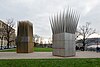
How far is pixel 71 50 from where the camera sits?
29.6 meters

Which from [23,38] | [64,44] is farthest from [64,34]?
[23,38]

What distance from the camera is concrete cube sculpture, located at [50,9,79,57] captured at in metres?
28.9

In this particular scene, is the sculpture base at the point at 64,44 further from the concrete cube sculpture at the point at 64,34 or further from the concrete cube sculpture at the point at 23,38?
the concrete cube sculpture at the point at 23,38

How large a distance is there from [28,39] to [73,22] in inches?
433

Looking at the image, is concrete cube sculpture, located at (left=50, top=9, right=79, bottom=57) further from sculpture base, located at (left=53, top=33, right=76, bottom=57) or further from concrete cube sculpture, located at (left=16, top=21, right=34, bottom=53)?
concrete cube sculpture, located at (left=16, top=21, right=34, bottom=53)

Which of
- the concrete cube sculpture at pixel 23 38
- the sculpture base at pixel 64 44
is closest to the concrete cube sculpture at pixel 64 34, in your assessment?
the sculpture base at pixel 64 44

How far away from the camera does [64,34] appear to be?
2891 cm

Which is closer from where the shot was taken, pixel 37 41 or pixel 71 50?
pixel 71 50

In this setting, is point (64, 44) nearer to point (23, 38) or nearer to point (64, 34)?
point (64, 34)

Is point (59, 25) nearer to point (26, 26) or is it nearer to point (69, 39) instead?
point (69, 39)

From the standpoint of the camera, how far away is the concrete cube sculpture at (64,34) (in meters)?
28.9

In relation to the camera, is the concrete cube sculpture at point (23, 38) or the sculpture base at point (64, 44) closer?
the sculpture base at point (64, 44)

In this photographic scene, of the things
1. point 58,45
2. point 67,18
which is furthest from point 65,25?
point 58,45

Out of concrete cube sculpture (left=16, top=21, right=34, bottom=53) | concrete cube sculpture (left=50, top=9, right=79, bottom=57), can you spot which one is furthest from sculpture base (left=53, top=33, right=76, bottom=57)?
concrete cube sculpture (left=16, top=21, right=34, bottom=53)
